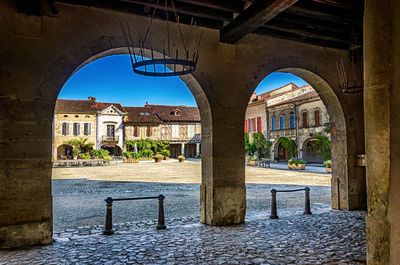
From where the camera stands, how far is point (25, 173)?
14.0 ft

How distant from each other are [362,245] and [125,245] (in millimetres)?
3617

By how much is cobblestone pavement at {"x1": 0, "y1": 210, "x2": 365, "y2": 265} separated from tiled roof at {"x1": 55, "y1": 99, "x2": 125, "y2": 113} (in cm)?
3578

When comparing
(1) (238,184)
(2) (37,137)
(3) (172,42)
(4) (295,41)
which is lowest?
(1) (238,184)

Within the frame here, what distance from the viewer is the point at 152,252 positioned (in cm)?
401

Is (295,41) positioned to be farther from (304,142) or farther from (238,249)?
(304,142)

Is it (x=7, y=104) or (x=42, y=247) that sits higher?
(x=7, y=104)

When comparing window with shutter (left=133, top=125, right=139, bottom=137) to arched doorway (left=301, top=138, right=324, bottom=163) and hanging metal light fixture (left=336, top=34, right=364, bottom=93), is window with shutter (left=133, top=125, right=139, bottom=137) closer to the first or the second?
arched doorway (left=301, top=138, right=324, bottom=163)

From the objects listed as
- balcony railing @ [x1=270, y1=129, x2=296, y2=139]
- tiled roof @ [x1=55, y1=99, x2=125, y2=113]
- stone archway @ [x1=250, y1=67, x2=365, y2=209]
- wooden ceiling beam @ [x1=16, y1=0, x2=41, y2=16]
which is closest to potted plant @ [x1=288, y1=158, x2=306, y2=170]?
balcony railing @ [x1=270, y1=129, x2=296, y2=139]

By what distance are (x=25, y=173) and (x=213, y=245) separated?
120 inches

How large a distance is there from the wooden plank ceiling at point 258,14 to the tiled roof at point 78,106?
3623 centimetres

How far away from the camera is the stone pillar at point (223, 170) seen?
5465 mm

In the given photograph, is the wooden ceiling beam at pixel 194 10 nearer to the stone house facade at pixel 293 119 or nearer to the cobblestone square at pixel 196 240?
the cobblestone square at pixel 196 240

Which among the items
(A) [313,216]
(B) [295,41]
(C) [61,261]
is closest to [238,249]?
(C) [61,261]

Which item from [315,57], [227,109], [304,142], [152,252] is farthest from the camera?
[304,142]
